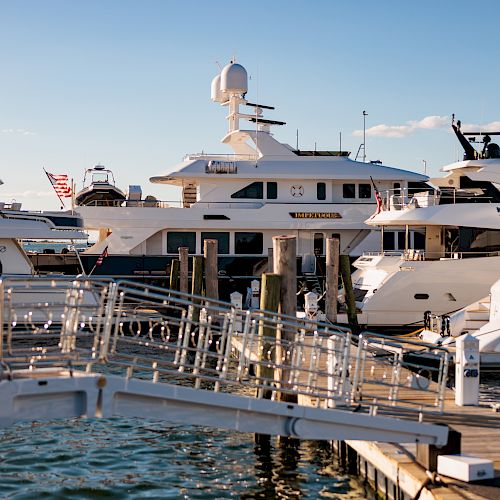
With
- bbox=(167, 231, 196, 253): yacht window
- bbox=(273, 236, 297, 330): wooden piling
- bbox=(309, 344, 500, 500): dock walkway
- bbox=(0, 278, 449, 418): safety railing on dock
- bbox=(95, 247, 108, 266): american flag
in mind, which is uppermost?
bbox=(167, 231, 196, 253): yacht window

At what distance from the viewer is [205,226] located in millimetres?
29844

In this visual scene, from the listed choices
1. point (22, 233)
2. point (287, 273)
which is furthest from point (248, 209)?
point (287, 273)

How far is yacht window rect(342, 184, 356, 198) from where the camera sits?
3152 centimetres

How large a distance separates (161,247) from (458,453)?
2142cm

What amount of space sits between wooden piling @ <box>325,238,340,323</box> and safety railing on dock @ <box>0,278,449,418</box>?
2490mm

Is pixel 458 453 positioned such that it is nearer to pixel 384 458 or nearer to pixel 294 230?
pixel 384 458

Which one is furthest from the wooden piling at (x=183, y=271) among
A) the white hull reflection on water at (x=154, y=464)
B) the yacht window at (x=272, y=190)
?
the white hull reflection on water at (x=154, y=464)

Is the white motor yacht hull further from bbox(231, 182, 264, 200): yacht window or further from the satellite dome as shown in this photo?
the satellite dome

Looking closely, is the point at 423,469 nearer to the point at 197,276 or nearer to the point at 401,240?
the point at 197,276

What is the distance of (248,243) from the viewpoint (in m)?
30.3

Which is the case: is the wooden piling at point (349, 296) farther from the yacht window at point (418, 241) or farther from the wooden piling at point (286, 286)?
the wooden piling at point (286, 286)

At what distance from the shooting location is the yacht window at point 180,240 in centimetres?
2992

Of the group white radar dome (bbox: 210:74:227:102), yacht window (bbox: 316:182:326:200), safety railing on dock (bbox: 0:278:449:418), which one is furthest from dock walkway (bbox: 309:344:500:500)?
white radar dome (bbox: 210:74:227:102)

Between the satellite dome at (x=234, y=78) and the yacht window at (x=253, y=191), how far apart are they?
468cm
